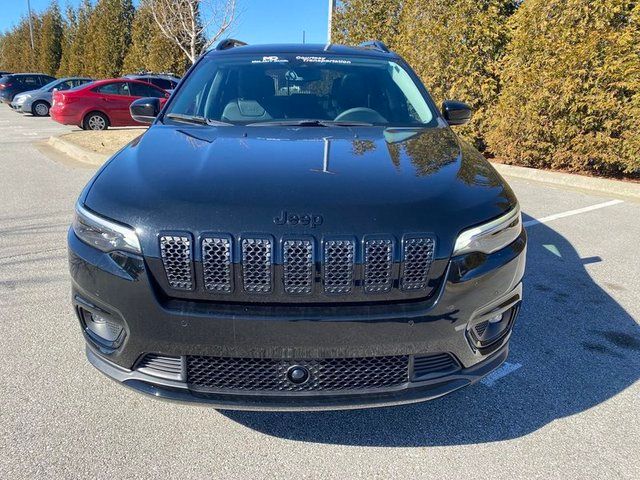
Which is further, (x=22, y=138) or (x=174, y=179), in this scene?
(x=22, y=138)

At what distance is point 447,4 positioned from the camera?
1039 cm

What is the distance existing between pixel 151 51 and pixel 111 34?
8.74m

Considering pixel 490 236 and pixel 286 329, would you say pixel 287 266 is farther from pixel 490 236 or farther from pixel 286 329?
pixel 490 236

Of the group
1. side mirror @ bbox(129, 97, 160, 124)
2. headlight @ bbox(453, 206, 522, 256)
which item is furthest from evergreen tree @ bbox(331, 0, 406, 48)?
headlight @ bbox(453, 206, 522, 256)

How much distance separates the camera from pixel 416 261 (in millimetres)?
1949

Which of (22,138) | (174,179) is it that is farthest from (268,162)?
(22,138)

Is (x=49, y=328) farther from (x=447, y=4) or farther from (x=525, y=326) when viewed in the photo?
(x=447, y=4)

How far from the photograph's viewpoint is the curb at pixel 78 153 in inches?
369

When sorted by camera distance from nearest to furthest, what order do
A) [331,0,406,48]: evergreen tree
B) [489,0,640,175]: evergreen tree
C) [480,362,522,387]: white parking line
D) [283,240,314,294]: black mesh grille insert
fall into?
[283,240,314,294]: black mesh grille insert
[480,362,522,387]: white parking line
[489,0,640,175]: evergreen tree
[331,0,406,48]: evergreen tree

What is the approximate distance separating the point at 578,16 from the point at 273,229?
855 cm

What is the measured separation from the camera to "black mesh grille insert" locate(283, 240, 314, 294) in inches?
73.8

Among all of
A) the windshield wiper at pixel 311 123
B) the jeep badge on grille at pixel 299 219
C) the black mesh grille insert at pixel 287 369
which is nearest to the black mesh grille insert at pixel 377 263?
the jeep badge on grille at pixel 299 219

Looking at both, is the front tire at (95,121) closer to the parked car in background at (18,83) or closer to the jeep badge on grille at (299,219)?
the parked car in background at (18,83)

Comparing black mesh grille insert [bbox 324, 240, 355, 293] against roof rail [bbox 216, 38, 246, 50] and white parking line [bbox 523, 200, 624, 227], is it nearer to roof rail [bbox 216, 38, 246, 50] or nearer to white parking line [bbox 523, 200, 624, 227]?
roof rail [bbox 216, 38, 246, 50]
